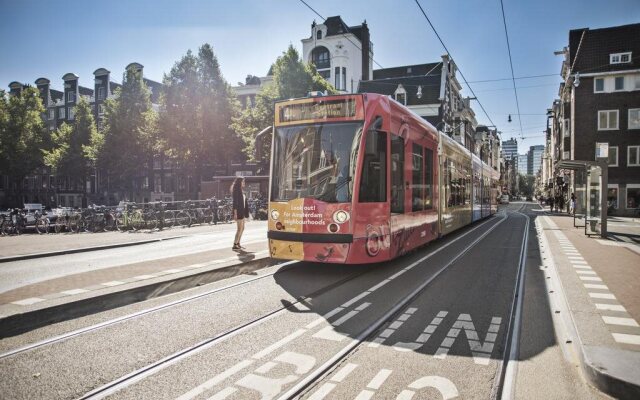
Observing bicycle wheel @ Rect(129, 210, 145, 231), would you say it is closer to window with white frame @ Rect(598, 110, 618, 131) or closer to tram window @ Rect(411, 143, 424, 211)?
tram window @ Rect(411, 143, 424, 211)

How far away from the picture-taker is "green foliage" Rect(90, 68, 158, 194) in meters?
42.3

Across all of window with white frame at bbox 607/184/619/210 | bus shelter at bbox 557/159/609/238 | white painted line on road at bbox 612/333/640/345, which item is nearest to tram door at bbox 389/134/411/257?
white painted line on road at bbox 612/333/640/345

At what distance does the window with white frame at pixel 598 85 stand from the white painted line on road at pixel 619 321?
4046cm

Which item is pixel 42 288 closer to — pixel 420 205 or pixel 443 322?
pixel 443 322

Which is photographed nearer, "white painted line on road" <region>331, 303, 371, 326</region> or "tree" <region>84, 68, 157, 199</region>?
"white painted line on road" <region>331, 303, 371, 326</region>

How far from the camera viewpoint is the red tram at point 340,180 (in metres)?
7.48

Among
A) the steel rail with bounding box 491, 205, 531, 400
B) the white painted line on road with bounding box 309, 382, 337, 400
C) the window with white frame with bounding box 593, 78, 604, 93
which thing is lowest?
the steel rail with bounding box 491, 205, 531, 400

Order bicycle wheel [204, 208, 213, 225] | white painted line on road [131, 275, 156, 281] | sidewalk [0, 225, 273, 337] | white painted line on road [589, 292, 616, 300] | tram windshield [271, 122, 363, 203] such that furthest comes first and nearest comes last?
bicycle wheel [204, 208, 213, 225] < tram windshield [271, 122, 363, 203] < white painted line on road [131, 275, 156, 281] < white painted line on road [589, 292, 616, 300] < sidewalk [0, 225, 273, 337]

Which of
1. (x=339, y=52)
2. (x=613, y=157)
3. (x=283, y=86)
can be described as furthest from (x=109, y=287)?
(x=339, y=52)

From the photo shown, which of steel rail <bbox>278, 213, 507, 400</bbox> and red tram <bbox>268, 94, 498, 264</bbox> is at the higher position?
red tram <bbox>268, 94, 498, 264</bbox>

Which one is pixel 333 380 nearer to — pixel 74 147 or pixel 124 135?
pixel 124 135

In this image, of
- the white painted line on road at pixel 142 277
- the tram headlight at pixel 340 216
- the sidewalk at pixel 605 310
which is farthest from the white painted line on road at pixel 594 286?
the white painted line on road at pixel 142 277

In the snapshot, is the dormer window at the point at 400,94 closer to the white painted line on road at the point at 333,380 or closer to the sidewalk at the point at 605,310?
the sidewalk at the point at 605,310

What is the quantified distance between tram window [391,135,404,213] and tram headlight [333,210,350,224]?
128 centimetres
